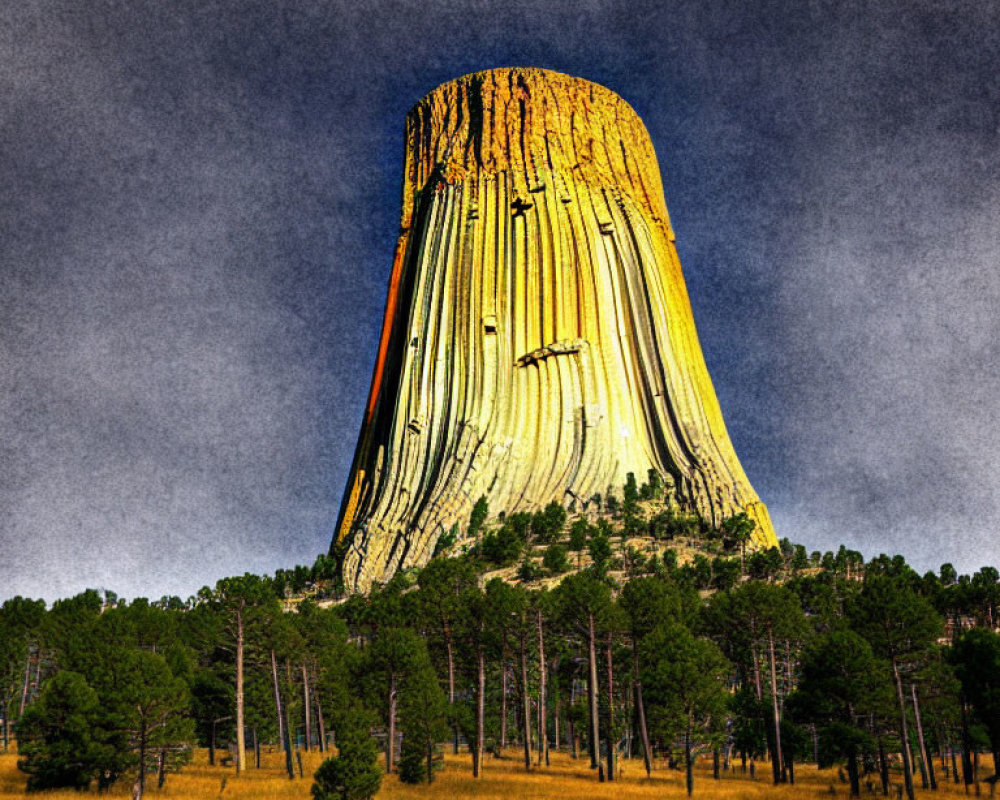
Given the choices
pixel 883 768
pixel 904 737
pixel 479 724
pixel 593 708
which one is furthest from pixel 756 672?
pixel 479 724

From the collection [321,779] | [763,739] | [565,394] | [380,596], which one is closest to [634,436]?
[565,394]

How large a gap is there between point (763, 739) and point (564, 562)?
3398cm

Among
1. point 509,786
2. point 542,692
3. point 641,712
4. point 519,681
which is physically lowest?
point 509,786

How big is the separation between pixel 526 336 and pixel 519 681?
2540 inches

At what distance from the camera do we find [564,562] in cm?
7531

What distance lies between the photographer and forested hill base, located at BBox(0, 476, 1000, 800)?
31922 mm

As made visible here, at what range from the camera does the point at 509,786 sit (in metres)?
34.0

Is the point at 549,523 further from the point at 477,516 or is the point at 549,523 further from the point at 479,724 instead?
the point at 479,724

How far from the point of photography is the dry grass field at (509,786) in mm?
31953

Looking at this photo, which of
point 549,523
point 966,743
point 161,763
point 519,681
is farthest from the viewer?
point 549,523

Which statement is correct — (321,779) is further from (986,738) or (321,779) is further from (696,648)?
(986,738)

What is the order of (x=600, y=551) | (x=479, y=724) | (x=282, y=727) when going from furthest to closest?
1. (x=600, y=551)
2. (x=282, y=727)
3. (x=479, y=724)

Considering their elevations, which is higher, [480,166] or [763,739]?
[480,166]

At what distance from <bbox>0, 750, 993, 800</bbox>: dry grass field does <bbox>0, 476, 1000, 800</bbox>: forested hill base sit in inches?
26.8
